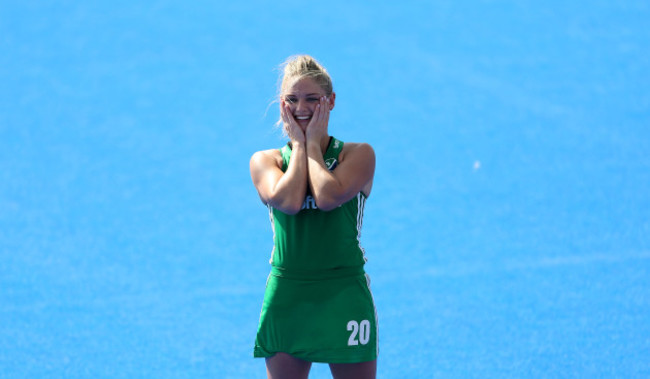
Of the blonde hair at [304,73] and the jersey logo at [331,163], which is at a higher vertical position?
the blonde hair at [304,73]

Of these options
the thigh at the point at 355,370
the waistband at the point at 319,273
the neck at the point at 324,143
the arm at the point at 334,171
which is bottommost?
the thigh at the point at 355,370

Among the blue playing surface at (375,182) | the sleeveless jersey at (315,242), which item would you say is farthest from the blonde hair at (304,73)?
the blue playing surface at (375,182)

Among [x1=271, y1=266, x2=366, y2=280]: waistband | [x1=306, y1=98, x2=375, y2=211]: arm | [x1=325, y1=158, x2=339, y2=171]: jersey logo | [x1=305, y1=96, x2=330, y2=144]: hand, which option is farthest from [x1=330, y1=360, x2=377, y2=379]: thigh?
[x1=305, y1=96, x2=330, y2=144]: hand

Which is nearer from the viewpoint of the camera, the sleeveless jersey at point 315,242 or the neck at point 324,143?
the sleeveless jersey at point 315,242

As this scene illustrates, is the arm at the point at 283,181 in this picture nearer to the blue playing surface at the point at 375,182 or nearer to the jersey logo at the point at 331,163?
the jersey logo at the point at 331,163

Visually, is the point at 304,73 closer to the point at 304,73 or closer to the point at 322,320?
the point at 304,73

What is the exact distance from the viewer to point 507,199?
717 cm

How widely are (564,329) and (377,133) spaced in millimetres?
3591

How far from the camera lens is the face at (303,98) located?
3.05m

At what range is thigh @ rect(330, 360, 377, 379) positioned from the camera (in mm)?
3053

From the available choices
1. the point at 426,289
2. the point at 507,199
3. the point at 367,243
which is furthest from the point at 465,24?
the point at 426,289

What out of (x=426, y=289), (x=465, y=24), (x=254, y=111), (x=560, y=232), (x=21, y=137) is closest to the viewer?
(x=426, y=289)

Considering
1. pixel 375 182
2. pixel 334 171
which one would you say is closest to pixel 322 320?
pixel 334 171

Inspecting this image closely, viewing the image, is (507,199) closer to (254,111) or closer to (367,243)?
(367,243)
